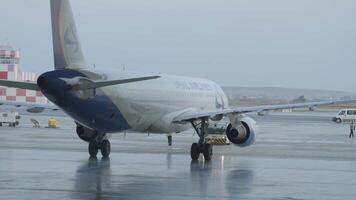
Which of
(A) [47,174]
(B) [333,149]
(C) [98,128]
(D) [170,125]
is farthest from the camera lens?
(B) [333,149]

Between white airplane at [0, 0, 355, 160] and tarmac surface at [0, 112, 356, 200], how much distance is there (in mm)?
1254

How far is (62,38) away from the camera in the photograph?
91.3 feet

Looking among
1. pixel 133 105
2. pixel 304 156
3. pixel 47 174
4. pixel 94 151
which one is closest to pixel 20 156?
pixel 94 151

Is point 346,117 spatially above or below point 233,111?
below

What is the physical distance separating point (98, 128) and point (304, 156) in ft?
33.7

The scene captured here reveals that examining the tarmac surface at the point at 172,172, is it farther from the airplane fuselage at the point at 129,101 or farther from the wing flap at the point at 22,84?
the wing flap at the point at 22,84

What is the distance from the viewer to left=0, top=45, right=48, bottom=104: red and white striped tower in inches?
2667

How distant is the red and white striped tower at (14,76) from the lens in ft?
222

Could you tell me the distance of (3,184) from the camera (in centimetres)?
2072

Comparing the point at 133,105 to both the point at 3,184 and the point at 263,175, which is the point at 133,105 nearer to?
the point at 263,175

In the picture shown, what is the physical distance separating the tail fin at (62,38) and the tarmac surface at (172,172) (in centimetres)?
388

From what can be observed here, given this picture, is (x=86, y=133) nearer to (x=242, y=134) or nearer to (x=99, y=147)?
(x=99, y=147)

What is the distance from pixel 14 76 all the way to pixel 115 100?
5052 cm

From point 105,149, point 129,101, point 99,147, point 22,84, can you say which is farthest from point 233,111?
point 22,84
